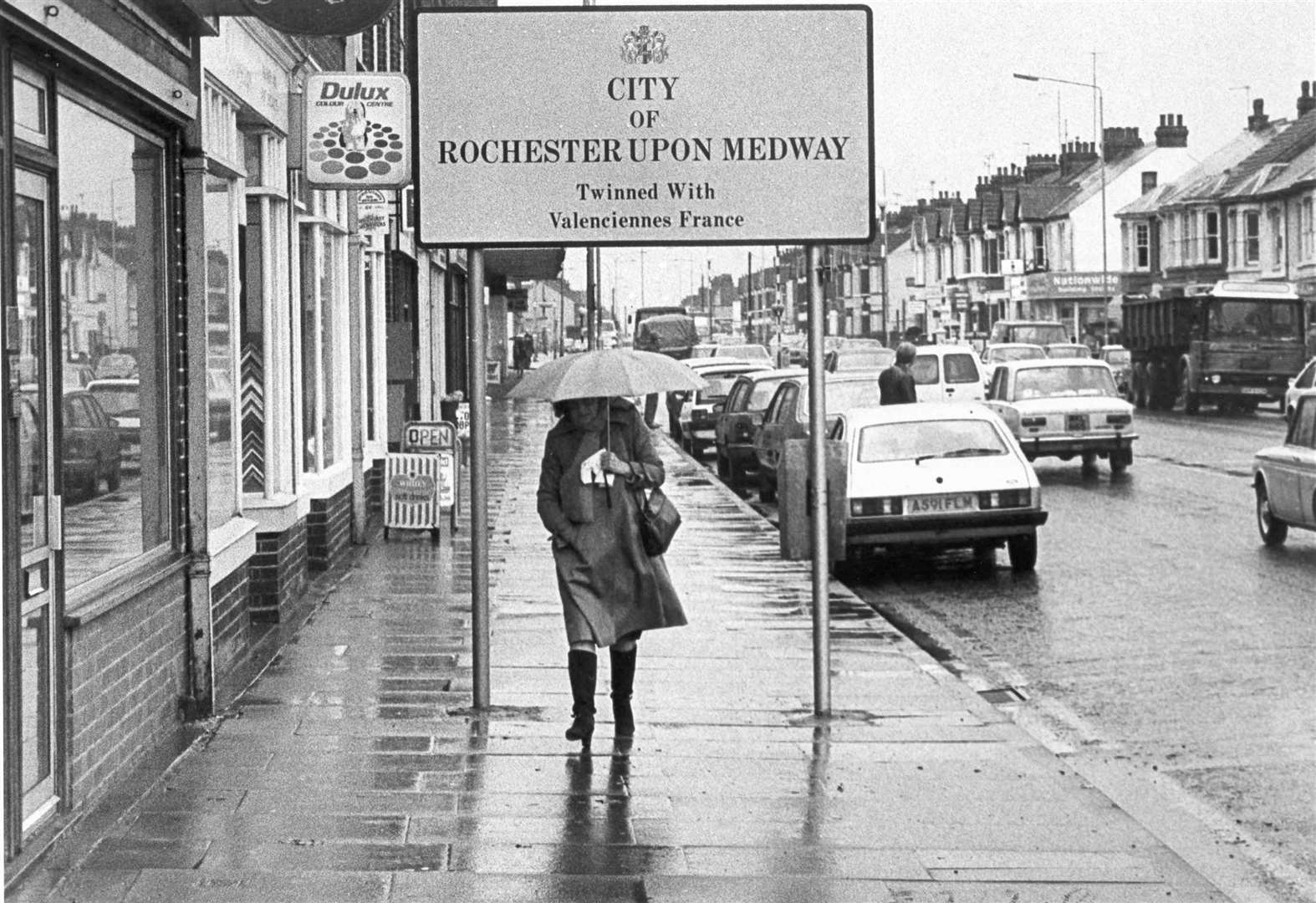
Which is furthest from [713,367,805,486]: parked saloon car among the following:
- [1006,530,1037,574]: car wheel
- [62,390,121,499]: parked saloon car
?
[62,390,121,499]: parked saloon car

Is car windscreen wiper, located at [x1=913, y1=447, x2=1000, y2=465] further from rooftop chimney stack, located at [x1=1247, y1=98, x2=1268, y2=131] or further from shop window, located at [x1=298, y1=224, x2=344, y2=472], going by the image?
rooftop chimney stack, located at [x1=1247, y1=98, x2=1268, y2=131]

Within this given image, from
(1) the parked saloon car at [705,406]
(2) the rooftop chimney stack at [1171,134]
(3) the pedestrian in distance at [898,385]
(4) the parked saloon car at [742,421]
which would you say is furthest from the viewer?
(2) the rooftop chimney stack at [1171,134]

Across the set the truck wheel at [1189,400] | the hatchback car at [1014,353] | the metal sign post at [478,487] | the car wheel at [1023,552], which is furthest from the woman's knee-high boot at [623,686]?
the hatchback car at [1014,353]

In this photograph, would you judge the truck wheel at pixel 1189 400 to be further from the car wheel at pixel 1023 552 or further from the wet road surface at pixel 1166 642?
the car wheel at pixel 1023 552

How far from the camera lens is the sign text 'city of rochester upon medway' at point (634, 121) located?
→ 9.25 metres

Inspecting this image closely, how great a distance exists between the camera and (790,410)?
23.7 m

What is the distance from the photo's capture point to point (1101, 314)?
82625 millimetres

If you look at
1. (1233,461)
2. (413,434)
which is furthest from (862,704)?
(1233,461)

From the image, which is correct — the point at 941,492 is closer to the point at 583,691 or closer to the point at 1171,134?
the point at 583,691

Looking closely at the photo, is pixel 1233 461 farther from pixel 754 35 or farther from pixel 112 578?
pixel 112 578

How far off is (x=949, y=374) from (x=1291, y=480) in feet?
51.7

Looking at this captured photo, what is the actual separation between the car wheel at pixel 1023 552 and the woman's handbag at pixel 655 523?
8.00 m

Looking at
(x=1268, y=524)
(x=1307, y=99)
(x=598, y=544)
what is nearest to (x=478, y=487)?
(x=598, y=544)

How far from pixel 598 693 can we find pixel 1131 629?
4529 mm
